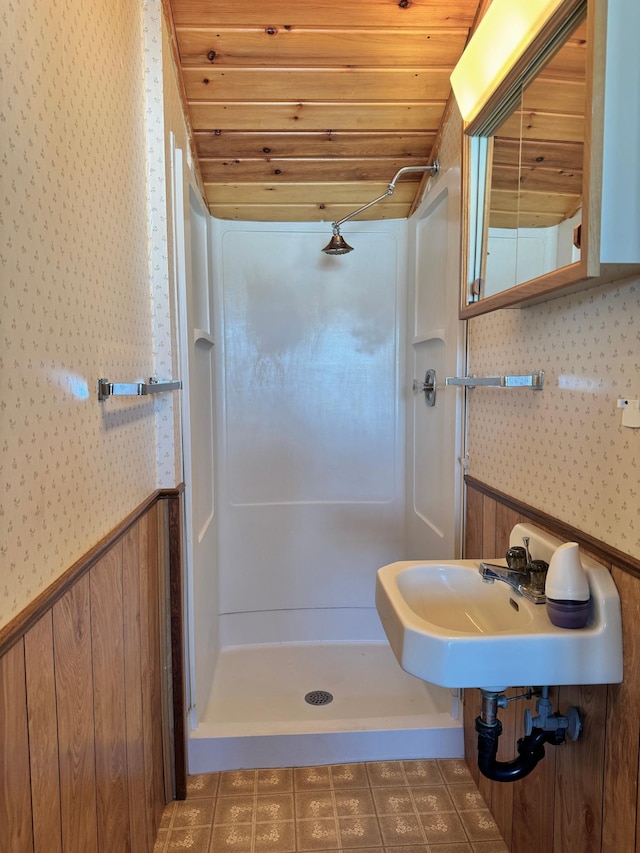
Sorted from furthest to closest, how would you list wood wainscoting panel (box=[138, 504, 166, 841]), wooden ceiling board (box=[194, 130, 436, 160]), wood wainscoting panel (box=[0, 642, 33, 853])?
wooden ceiling board (box=[194, 130, 436, 160]), wood wainscoting panel (box=[138, 504, 166, 841]), wood wainscoting panel (box=[0, 642, 33, 853])

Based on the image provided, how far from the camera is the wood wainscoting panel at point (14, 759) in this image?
29.8 inches

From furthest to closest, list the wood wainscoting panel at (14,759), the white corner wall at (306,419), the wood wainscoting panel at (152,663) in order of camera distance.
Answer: the white corner wall at (306,419) → the wood wainscoting panel at (152,663) → the wood wainscoting panel at (14,759)

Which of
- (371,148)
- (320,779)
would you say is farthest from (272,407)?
(320,779)

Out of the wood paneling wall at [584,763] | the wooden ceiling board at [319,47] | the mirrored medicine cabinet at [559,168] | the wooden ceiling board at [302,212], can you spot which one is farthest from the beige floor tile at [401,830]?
the wooden ceiling board at [319,47]

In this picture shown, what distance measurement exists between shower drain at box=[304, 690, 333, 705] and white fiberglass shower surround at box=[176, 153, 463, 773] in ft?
0.06

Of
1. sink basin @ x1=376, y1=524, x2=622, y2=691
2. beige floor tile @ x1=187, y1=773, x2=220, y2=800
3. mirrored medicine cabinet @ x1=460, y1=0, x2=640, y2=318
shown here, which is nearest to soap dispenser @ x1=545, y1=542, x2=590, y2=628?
sink basin @ x1=376, y1=524, x2=622, y2=691

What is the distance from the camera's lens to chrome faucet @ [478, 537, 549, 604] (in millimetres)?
1255

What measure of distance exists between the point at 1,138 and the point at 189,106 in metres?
1.50

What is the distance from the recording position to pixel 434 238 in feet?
7.62

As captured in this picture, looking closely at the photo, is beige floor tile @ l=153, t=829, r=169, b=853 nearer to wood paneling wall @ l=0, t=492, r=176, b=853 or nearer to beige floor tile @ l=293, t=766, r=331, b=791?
wood paneling wall @ l=0, t=492, r=176, b=853

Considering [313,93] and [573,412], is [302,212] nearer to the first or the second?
[313,93]

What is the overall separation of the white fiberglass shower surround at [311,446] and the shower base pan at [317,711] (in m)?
0.01

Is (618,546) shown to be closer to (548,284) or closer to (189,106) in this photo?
(548,284)

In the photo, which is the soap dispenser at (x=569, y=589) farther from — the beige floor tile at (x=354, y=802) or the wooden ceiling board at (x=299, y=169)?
the wooden ceiling board at (x=299, y=169)
